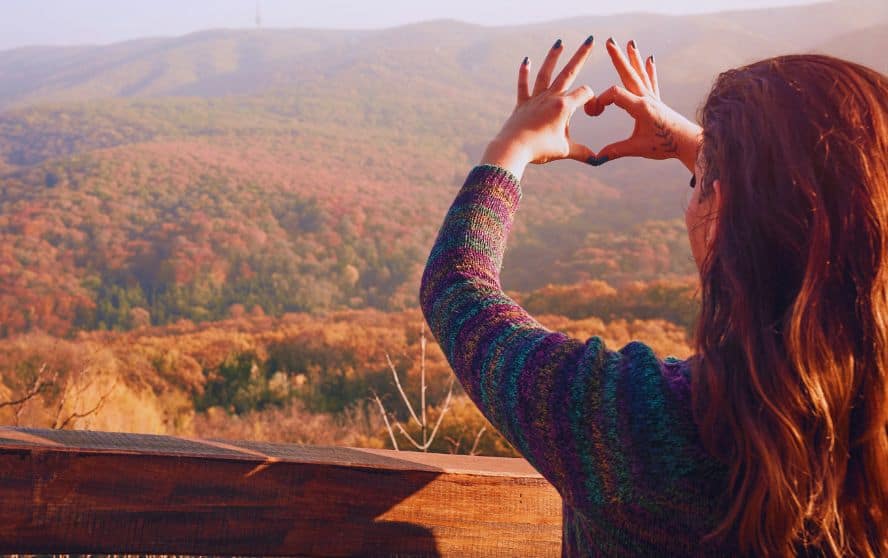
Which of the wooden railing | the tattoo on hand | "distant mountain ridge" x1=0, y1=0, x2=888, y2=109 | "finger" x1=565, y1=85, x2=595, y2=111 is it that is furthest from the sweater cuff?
"distant mountain ridge" x1=0, y1=0, x2=888, y2=109

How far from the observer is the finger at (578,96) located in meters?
0.93

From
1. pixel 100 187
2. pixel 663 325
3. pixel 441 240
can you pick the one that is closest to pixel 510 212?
pixel 441 240

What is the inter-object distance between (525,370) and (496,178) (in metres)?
0.25

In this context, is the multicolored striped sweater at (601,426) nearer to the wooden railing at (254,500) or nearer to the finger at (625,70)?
the wooden railing at (254,500)

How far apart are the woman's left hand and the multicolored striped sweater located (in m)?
0.20

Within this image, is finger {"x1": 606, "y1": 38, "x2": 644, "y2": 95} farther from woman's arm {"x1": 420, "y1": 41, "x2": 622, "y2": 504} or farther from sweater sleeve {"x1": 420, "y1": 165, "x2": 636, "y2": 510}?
sweater sleeve {"x1": 420, "y1": 165, "x2": 636, "y2": 510}

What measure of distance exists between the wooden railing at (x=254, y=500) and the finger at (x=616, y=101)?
492 millimetres

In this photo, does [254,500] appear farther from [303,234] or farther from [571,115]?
[303,234]

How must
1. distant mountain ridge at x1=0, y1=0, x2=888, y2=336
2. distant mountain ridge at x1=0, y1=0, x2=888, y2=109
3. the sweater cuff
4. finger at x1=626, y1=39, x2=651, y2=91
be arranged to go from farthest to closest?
1. distant mountain ridge at x1=0, y1=0, x2=888, y2=109
2. distant mountain ridge at x1=0, y1=0, x2=888, y2=336
3. finger at x1=626, y1=39, x2=651, y2=91
4. the sweater cuff

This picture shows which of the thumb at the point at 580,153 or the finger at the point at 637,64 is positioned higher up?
the finger at the point at 637,64

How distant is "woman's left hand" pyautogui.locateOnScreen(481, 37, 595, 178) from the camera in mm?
903

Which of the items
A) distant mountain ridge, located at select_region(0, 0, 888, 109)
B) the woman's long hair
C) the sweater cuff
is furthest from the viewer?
distant mountain ridge, located at select_region(0, 0, 888, 109)

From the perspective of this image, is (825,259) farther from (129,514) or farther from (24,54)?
(24,54)

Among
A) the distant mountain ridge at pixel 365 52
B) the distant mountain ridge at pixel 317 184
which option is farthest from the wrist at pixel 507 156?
the distant mountain ridge at pixel 365 52
